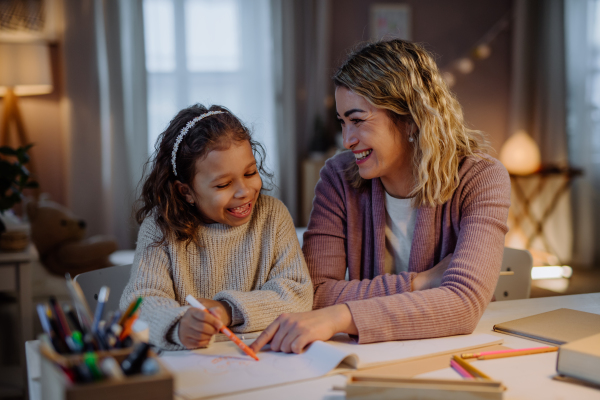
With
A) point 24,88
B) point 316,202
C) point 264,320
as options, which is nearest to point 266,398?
point 264,320

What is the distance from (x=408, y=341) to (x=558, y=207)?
3.60 m

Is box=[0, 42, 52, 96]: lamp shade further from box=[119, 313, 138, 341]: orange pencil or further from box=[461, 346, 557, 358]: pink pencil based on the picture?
box=[461, 346, 557, 358]: pink pencil

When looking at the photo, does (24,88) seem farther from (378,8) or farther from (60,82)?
(378,8)

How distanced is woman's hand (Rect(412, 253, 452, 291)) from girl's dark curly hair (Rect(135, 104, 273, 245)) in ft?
1.60

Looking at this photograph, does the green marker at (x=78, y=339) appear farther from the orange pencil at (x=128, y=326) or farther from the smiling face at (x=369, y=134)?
the smiling face at (x=369, y=134)

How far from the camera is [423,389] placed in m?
0.71

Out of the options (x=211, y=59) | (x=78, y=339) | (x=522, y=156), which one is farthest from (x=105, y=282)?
(x=522, y=156)

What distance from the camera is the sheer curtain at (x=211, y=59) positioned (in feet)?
13.0

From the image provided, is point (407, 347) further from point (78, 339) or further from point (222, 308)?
point (78, 339)

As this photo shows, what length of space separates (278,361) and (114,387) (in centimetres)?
36

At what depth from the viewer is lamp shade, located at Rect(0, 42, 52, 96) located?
347cm

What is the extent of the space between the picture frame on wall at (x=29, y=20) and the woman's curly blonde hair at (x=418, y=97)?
3.06m

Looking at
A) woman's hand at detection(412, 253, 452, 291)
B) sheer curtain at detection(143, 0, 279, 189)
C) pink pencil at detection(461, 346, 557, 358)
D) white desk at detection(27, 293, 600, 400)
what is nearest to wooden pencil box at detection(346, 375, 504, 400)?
white desk at detection(27, 293, 600, 400)

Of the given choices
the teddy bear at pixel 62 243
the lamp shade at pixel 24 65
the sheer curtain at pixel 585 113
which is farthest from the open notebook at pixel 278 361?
the sheer curtain at pixel 585 113
